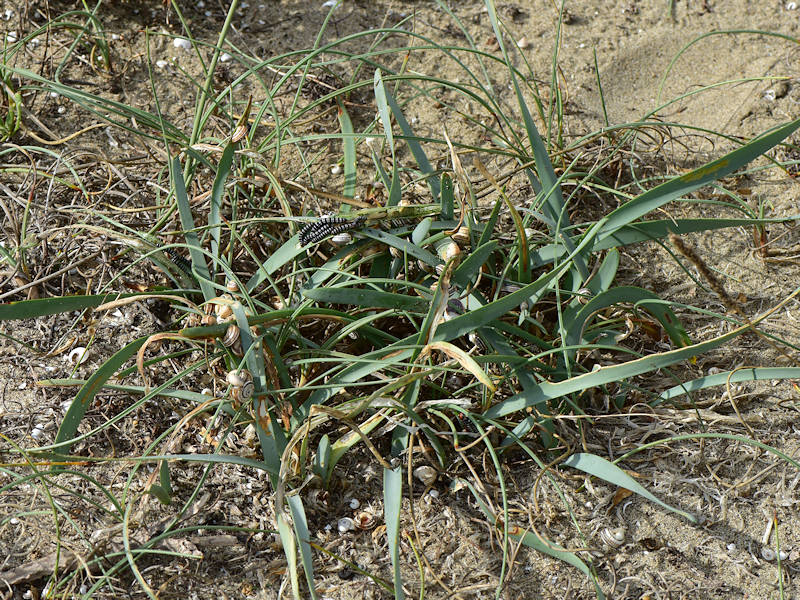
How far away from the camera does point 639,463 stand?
1.36 meters

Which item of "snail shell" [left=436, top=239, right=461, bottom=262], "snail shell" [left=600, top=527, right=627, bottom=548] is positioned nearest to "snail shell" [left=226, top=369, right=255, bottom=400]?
"snail shell" [left=436, top=239, right=461, bottom=262]

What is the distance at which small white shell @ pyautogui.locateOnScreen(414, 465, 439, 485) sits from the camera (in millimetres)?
1322

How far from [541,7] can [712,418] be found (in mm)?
1294

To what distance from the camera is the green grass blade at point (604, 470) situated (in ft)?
3.92

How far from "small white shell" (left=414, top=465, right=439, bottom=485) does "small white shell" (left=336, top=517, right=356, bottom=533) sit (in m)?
0.14

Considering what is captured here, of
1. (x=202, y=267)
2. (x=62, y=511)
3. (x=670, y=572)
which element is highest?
(x=202, y=267)

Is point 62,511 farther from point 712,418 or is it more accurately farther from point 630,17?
point 630,17

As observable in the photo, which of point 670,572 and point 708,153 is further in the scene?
point 708,153

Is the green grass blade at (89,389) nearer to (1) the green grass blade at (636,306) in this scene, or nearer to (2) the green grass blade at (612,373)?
(2) the green grass blade at (612,373)

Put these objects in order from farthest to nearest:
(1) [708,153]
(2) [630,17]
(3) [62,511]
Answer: (2) [630,17]
(1) [708,153]
(3) [62,511]

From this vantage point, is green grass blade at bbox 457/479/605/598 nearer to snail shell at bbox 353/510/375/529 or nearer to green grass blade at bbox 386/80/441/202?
snail shell at bbox 353/510/375/529

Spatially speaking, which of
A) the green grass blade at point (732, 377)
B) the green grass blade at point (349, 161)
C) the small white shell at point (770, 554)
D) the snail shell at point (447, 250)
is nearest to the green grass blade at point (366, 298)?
the snail shell at point (447, 250)

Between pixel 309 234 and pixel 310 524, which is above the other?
pixel 309 234

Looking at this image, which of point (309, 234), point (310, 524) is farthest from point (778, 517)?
point (309, 234)
